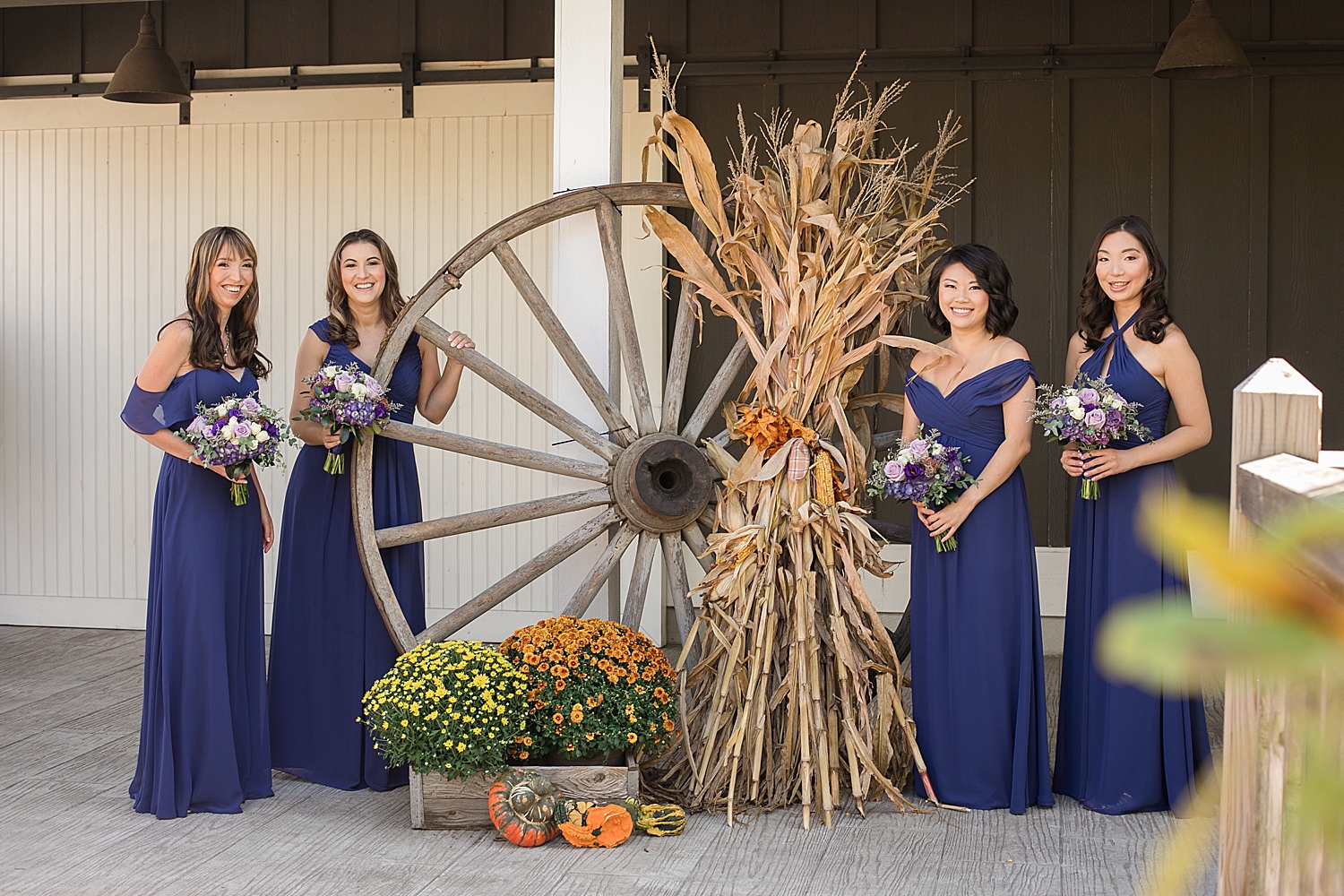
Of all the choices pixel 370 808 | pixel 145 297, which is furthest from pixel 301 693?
pixel 145 297

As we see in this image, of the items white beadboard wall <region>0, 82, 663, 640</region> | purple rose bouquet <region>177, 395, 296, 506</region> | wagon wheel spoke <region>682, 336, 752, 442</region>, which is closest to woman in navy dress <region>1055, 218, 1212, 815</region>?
wagon wheel spoke <region>682, 336, 752, 442</region>

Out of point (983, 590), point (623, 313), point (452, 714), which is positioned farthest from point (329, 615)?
point (983, 590)

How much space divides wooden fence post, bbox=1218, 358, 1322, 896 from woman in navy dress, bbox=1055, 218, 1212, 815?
1752mm

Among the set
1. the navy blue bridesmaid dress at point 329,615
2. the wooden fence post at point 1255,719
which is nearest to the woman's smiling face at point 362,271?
the navy blue bridesmaid dress at point 329,615

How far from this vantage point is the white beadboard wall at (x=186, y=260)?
18.1ft

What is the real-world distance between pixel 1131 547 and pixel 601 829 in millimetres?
1532

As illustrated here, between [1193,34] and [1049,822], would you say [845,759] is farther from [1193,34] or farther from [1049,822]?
[1193,34]

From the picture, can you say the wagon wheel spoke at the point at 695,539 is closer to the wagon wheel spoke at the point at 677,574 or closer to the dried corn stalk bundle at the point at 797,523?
the wagon wheel spoke at the point at 677,574

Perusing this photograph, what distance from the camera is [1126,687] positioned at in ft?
10.5

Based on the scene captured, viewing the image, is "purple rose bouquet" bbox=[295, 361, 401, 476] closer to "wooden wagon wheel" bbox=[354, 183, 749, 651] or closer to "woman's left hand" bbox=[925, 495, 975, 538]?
"wooden wagon wheel" bbox=[354, 183, 749, 651]

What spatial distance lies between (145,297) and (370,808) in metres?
3.34

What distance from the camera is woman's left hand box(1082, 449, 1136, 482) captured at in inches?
126

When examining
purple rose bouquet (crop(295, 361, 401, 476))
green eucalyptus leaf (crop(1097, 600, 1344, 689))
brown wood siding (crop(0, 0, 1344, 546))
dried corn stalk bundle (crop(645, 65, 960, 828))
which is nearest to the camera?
green eucalyptus leaf (crop(1097, 600, 1344, 689))

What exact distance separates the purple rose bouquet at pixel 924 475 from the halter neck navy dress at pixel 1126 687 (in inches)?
15.2
